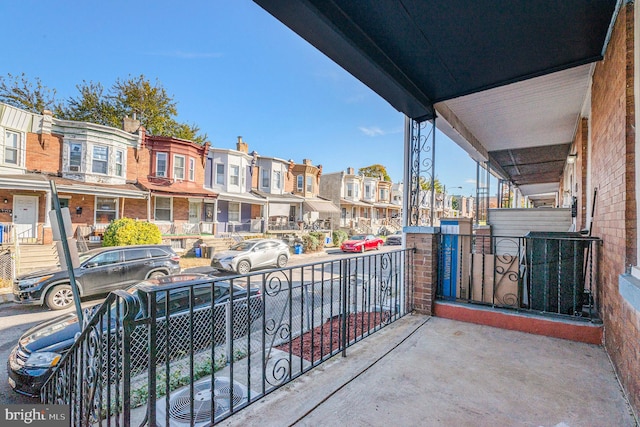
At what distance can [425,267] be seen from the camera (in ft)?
13.3

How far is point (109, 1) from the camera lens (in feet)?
33.1

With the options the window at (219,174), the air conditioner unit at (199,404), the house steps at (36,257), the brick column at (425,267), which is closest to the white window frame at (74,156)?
the house steps at (36,257)

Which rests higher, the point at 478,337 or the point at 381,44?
the point at 381,44

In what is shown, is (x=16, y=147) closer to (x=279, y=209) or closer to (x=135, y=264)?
(x=135, y=264)

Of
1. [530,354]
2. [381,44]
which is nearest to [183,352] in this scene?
[530,354]

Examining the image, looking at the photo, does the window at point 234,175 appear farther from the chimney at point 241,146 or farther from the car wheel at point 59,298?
the car wheel at point 59,298

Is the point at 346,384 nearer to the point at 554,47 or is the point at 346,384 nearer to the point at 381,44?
the point at 381,44

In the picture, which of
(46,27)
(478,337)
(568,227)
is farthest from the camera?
(46,27)

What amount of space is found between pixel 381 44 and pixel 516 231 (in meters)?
5.71

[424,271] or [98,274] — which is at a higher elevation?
[424,271]

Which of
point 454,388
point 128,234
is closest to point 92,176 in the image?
point 128,234

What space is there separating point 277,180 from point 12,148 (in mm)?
14095

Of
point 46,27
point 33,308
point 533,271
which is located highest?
point 46,27

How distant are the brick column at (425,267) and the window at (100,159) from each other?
15873 millimetres
